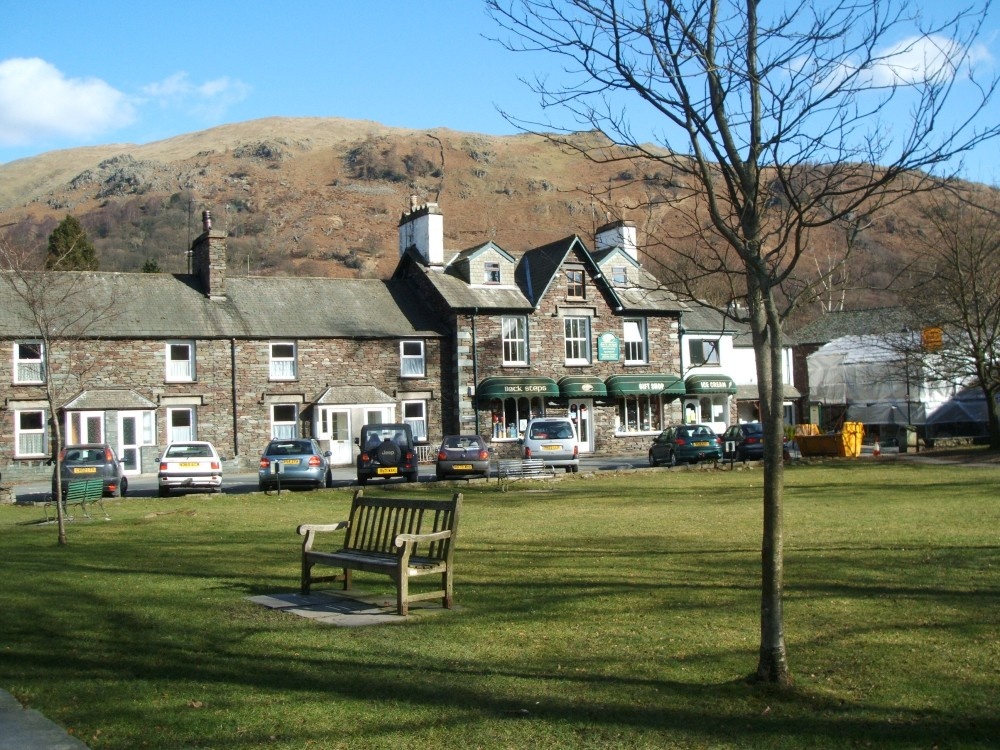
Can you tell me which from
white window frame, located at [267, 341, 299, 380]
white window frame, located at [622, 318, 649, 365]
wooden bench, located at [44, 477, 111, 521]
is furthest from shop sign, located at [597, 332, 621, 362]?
wooden bench, located at [44, 477, 111, 521]

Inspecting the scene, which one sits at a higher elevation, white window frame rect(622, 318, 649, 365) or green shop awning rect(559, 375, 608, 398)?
white window frame rect(622, 318, 649, 365)

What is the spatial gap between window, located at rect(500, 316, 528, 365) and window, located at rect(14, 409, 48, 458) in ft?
62.9

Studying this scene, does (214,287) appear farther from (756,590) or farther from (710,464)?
(756,590)

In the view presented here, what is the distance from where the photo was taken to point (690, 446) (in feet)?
120

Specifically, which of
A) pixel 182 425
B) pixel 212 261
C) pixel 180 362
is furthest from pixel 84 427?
pixel 212 261

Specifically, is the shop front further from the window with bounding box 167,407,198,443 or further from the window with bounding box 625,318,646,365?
the window with bounding box 167,407,198,443

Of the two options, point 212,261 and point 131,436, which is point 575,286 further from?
point 131,436

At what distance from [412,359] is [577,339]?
8.03m

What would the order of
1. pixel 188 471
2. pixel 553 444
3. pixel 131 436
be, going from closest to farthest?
1. pixel 188 471
2. pixel 553 444
3. pixel 131 436

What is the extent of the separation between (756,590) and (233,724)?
587 cm

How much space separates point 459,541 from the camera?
15.3 m

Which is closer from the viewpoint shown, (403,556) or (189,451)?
(403,556)

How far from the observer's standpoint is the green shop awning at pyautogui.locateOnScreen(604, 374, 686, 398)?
156ft

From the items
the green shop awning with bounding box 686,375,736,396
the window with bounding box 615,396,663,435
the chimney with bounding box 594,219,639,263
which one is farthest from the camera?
the green shop awning with bounding box 686,375,736,396
